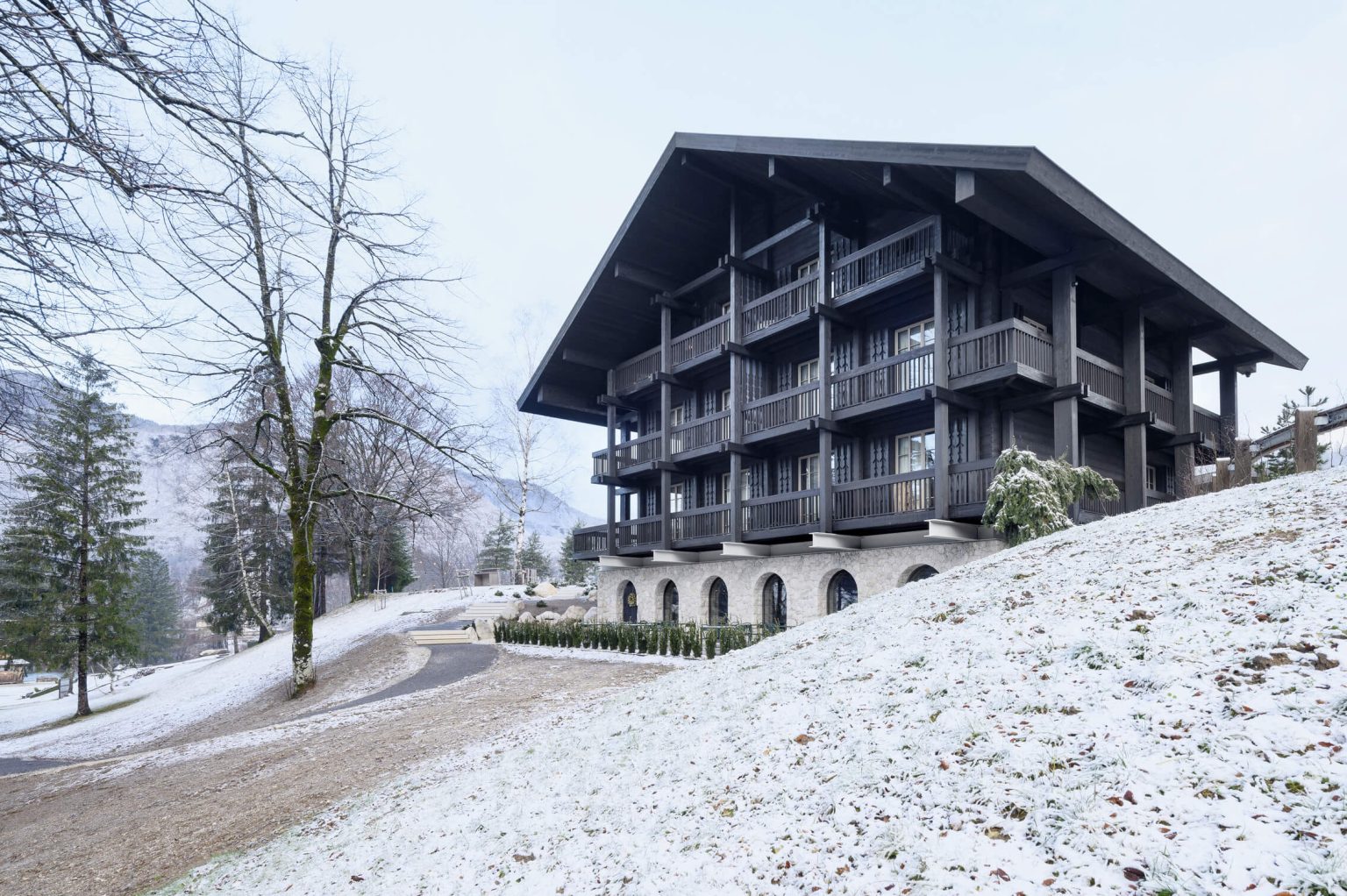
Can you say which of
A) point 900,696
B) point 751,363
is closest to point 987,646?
point 900,696

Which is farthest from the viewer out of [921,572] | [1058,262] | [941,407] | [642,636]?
[642,636]

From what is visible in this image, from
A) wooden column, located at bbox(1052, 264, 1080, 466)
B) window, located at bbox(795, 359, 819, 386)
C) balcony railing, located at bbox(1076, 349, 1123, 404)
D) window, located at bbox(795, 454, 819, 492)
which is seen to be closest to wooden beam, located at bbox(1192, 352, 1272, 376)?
balcony railing, located at bbox(1076, 349, 1123, 404)

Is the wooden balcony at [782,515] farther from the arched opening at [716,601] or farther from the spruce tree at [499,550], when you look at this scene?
the spruce tree at [499,550]

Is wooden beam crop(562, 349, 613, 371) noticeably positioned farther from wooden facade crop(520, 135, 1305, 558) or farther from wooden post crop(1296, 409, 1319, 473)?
wooden post crop(1296, 409, 1319, 473)

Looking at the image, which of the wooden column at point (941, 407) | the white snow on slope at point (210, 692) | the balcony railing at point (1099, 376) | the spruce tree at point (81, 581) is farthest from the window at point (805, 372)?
the spruce tree at point (81, 581)

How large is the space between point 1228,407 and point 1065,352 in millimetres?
10292

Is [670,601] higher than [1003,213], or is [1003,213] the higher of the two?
[1003,213]

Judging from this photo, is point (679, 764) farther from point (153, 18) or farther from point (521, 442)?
point (521, 442)

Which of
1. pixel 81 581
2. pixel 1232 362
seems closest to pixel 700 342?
pixel 1232 362

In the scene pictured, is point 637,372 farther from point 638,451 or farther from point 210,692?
point 210,692

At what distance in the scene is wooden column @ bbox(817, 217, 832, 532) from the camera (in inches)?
715

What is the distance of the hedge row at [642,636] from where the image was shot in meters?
16.5

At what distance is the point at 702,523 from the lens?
72.3 feet

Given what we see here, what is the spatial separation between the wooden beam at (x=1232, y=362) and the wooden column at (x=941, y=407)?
10.9m
